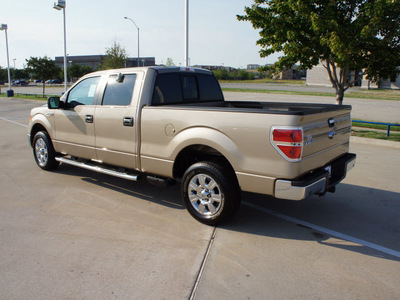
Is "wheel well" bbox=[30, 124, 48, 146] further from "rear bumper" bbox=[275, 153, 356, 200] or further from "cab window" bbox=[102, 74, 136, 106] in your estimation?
"rear bumper" bbox=[275, 153, 356, 200]

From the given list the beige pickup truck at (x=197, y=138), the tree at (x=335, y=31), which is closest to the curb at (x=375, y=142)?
the tree at (x=335, y=31)

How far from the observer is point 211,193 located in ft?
14.1

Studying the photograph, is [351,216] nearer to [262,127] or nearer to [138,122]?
[262,127]

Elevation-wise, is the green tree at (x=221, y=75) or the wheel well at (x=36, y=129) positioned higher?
the green tree at (x=221, y=75)

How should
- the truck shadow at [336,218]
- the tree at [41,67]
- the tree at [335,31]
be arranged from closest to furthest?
the truck shadow at [336,218], the tree at [335,31], the tree at [41,67]

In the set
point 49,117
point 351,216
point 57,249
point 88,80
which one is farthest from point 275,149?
point 49,117

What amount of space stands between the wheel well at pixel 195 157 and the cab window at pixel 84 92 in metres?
1.90

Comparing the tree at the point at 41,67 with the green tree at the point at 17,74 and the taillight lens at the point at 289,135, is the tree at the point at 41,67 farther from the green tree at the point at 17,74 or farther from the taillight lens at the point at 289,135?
the green tree at the point at 17,74

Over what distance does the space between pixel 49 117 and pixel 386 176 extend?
20.7 ft

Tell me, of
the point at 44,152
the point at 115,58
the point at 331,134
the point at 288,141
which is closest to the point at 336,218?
the point at 331,134

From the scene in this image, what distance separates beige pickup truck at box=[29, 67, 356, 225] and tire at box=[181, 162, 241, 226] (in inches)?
0.5

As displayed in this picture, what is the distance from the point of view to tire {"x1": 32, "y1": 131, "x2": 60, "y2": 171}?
259 inches

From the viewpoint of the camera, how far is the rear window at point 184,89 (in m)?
5.05

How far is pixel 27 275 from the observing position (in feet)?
10.6
